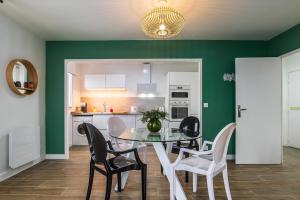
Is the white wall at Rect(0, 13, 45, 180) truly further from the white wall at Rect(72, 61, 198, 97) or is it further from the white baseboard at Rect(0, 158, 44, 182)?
the white wall at Rect(72, 61, 198, 97)

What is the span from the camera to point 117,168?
2.10m

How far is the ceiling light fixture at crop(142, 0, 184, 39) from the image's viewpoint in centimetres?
224

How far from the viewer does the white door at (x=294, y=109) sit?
16.7 feet

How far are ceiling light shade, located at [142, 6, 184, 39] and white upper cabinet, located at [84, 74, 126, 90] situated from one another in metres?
3.47

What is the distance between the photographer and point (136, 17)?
3.00m

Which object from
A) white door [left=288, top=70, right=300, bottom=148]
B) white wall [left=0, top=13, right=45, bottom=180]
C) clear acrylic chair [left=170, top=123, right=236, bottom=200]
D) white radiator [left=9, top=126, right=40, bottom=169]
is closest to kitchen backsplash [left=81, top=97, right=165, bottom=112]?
white wall [left=0, top=13, right=45, bottom=180]

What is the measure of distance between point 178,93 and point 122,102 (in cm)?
185

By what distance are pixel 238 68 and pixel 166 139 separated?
8.02ft

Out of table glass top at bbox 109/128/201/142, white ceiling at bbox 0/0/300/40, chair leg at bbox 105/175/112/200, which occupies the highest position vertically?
white ceiling at bbox 0/0/300/40

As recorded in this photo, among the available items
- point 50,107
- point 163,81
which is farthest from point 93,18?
point 163,81

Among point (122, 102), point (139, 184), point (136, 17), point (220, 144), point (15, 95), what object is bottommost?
point (139, 184)

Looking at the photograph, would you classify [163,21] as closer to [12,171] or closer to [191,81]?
[191,81]

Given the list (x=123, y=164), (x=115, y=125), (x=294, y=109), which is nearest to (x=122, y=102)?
(x=115, y=125)

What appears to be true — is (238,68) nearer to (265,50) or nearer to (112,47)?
(265,50)
